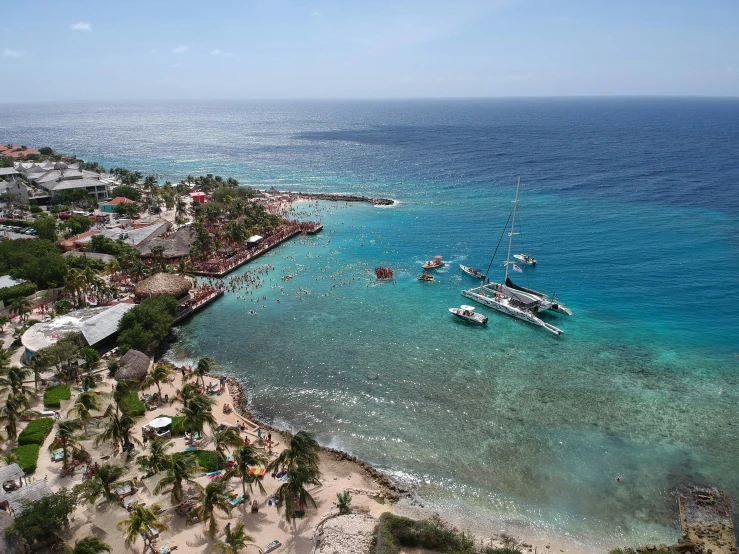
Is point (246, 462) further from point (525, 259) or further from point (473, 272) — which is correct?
point (525, 259)

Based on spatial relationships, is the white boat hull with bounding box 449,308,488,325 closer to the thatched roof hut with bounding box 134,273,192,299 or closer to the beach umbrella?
A: the thatched roof hut with bounding box 134,273,192,299

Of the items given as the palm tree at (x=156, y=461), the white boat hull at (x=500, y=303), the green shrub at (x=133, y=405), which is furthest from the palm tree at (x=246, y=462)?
the white boat hull at (x=500, y=303)

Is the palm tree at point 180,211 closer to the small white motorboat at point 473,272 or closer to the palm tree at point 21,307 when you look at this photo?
the palm tree at point 21,307

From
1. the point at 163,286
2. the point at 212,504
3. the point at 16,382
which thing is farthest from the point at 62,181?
the point at 212,504

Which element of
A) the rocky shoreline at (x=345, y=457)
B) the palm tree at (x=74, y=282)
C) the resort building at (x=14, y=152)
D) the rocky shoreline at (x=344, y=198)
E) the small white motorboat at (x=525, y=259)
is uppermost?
the resort building at (x=14, y=152)

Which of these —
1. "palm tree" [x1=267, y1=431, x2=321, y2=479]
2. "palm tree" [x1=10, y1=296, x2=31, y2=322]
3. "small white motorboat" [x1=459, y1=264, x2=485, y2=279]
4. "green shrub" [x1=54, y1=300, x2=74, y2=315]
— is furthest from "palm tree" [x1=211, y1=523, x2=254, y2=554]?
"small white motorboat" [x1=459, y1=264, x2=485, y2=279]
